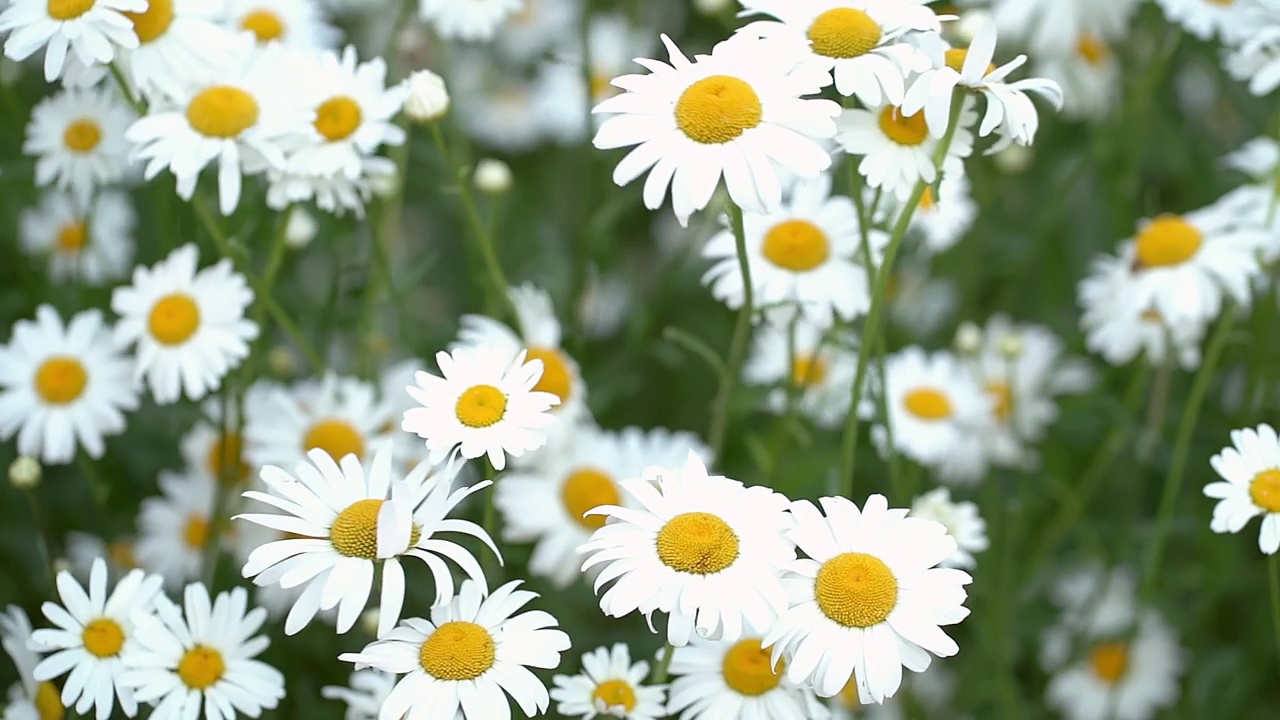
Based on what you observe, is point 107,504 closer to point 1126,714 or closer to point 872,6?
point 872,6

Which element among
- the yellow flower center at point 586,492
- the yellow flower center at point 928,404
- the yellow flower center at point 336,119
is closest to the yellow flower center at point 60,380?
the yellow flower center at point 336,119

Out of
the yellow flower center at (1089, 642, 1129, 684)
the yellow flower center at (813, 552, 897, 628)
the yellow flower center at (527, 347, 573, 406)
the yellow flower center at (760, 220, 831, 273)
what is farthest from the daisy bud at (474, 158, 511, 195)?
the yellow flower center at (1089, 642, 1129, 684)

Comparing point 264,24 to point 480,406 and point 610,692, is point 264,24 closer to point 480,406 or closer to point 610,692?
point 480,406

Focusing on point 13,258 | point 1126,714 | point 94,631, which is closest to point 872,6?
point 94,631

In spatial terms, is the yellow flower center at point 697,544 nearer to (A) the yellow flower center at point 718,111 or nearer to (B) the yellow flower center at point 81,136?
(A) the yellow flower center at point 718,111

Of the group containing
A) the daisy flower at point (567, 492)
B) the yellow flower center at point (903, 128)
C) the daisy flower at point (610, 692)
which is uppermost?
the yellow flower center at point (903, 128)

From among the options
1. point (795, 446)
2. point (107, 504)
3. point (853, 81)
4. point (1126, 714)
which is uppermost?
point (853, 81)
